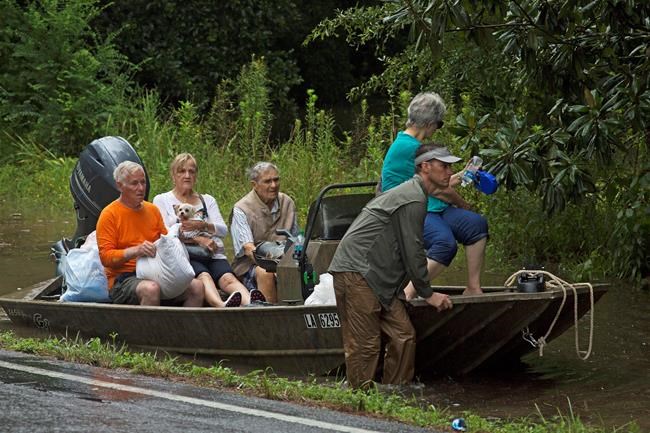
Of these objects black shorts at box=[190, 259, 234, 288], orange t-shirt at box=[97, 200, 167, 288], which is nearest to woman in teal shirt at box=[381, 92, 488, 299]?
orange t-shirt at box=[97, 200, 167, 288]

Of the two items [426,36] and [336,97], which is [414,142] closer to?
[426,36]

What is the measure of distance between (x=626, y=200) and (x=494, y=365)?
345cm

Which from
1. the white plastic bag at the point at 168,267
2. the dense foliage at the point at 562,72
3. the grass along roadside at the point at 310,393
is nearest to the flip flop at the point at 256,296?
the white plastic bag at the point at 168,267

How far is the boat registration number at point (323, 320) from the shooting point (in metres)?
10.5

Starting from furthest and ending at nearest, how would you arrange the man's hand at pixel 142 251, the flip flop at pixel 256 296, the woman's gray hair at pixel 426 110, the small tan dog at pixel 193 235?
the small tan dog at pixel 193 235 → the flip flop at pixel 256 296 → the man's hand at pixel 142 251 → the woman's gray hair at pixel 426 110

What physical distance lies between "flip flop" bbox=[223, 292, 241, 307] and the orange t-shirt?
0.80 meters

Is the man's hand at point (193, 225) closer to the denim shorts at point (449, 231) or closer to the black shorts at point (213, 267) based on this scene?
the black shorts at point (213, 267)

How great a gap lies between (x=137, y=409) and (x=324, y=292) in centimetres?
325

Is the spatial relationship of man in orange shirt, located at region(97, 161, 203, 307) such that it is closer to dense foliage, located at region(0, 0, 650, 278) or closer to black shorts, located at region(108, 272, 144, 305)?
black shorts, located at region(108, 272, 144, 305)

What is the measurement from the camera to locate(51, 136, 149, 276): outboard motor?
43.4ft

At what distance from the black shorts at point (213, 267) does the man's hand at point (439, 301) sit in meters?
3.00

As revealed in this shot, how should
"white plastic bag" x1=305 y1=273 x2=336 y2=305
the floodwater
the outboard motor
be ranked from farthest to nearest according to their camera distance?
the outboard motor
"white plastic bag" x1=305 y1=273 x2=336 y2=305
the floodwater

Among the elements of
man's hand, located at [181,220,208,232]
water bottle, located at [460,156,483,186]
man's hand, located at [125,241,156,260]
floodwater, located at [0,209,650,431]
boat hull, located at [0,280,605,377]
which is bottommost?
floodwater, located at [0,209,650,431]

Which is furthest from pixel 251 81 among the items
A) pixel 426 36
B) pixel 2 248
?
pixel 426 36
